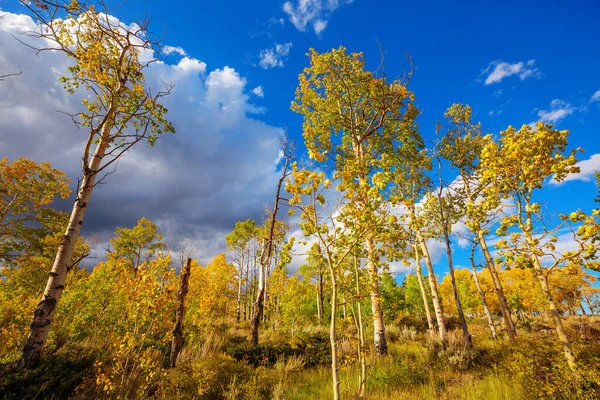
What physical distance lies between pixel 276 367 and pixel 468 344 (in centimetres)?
624

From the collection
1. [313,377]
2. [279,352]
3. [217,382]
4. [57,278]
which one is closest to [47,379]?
[57,278]

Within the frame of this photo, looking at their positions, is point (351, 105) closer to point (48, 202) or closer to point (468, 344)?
point (468, 344)

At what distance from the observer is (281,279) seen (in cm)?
1634

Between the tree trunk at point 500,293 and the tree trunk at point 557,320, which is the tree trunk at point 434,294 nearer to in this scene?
the tree trunk at point 500,293

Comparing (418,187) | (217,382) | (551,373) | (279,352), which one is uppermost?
(418,187)

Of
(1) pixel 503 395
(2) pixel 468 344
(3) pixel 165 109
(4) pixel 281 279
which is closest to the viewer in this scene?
(1) pixel 503 395

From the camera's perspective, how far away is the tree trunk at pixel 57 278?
4.43 metres

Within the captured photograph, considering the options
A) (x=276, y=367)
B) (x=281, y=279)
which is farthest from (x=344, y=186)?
(x=281, y=279)

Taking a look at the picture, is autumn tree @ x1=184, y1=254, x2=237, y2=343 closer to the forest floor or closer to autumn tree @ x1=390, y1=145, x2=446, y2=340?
the forest floor

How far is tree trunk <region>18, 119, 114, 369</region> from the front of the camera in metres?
4.43

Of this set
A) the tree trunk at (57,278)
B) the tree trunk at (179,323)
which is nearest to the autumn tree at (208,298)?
the tree trunk at (179,323)

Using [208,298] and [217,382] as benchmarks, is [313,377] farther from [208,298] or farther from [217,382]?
[208,298]

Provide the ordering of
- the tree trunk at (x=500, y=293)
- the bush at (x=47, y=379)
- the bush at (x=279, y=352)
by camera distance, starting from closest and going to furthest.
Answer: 1. the bush at (x=47, y=379)
2. the bush at (x=279, y=352)
3. the tree trunk at (x=500, y=293)

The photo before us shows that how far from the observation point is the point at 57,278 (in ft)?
15.6
